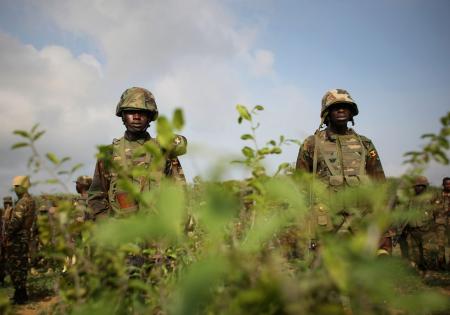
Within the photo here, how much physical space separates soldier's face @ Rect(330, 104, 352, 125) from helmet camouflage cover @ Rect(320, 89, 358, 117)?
2.5 inches

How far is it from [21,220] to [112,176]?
530 cm

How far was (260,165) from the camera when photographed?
122 cm

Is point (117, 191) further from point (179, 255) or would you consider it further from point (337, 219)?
point (337, 219)

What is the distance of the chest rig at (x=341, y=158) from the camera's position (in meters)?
3.50

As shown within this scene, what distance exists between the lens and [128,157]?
336cm

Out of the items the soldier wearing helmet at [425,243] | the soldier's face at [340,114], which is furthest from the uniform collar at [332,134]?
the soldier wearing helmet at [425,243]

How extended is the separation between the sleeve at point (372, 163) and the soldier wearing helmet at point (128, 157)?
6.28ft

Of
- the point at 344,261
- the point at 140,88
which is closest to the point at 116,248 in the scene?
the point at 344,261

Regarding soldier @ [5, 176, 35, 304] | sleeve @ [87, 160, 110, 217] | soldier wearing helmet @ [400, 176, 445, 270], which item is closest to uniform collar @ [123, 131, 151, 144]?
sleeve @ [87, 160, 110, 217]

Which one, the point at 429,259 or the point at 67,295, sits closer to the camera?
the point at 67,295

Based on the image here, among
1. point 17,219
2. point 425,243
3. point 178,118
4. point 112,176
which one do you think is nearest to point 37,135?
point 178,118

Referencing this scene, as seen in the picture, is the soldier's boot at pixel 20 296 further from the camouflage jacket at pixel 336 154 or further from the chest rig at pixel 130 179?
the camouflage jacket at pixel 336 154

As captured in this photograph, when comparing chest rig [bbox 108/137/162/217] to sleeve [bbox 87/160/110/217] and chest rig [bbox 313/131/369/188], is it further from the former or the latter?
chest rig [bbox 313/131/369/188]

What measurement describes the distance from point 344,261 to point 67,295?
912 millimetres
